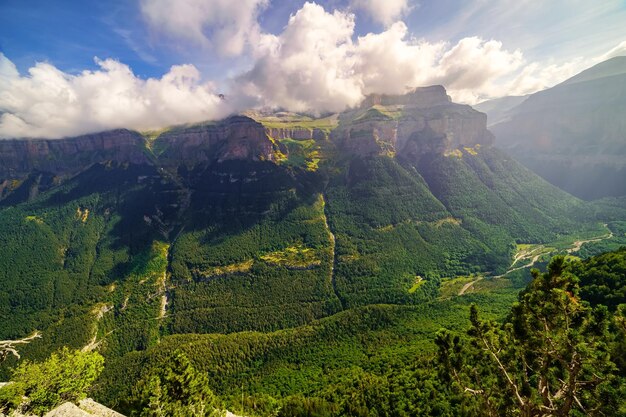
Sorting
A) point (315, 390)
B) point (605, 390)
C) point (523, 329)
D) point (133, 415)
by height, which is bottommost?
point (315, 390)

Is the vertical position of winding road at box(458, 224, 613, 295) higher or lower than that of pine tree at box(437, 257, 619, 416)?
lower

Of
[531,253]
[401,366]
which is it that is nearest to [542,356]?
[401,366]

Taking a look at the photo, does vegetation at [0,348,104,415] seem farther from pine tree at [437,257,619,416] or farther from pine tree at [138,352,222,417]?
pine tree at [437,257,619,416]

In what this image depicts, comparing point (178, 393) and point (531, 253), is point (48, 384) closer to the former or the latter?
point (178, 393)

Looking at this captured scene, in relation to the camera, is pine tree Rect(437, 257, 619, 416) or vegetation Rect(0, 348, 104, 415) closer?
pine tree Rect(437, 257, 619, 416)

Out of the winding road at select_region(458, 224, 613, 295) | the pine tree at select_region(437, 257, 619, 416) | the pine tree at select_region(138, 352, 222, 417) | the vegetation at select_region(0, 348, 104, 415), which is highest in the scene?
the pine tree at select_region(437, 257, 619, 416)

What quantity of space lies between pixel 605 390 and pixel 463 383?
8943 mm

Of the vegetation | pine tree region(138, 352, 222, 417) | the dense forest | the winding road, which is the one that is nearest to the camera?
the dense forest

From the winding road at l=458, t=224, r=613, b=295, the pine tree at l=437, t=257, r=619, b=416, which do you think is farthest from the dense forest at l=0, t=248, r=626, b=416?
the winding road at l=458, t=224, r=613, b=295

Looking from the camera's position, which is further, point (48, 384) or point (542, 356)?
point (48, 384)

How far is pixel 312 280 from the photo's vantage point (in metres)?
157

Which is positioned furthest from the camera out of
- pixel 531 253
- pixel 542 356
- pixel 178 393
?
pixel 531 253

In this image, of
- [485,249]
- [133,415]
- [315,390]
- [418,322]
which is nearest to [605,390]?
[133,415]

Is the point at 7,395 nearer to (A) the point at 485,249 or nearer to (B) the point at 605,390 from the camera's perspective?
(B) the point at 605,390
